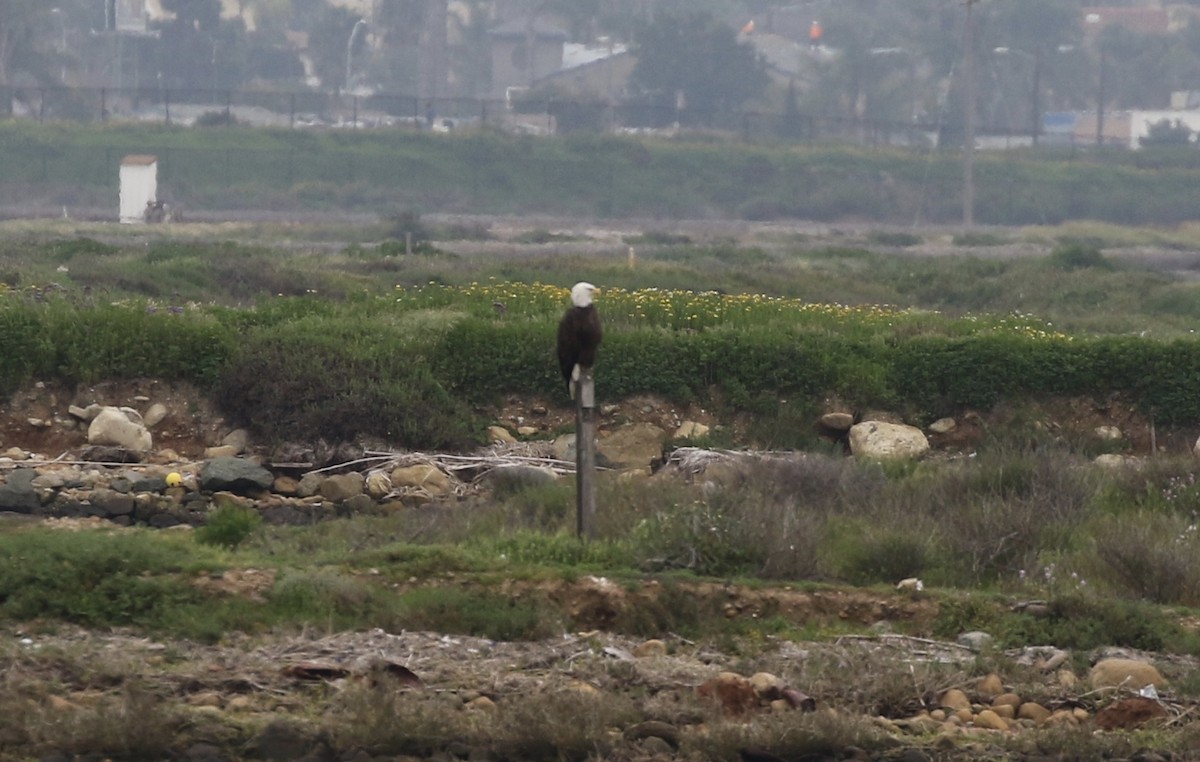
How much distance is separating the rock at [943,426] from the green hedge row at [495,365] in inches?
5.8

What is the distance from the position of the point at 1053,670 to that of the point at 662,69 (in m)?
92.0

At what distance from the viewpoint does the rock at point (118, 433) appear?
16828 mm

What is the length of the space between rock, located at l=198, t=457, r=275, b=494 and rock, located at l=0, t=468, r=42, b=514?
1.36 meters

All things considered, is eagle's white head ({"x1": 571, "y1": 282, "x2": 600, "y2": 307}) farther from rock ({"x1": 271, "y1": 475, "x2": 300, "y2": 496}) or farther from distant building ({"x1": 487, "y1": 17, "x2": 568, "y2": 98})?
distant building ({"x1": 487, "y1": 17, "x2": 568, "y2": 98})

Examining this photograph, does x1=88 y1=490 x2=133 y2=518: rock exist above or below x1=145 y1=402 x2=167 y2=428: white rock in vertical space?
below

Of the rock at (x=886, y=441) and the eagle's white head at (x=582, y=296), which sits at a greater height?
the eagle's white head at (x=582, y=296)

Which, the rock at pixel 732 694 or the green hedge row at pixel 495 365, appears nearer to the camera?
the rock at pixel 732 694

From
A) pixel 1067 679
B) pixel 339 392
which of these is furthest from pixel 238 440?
pixel 1067 679

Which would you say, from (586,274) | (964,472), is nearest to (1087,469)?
(964,472)

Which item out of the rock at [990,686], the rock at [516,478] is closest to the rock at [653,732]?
the rock at [990,686]

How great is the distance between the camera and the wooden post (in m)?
11.9

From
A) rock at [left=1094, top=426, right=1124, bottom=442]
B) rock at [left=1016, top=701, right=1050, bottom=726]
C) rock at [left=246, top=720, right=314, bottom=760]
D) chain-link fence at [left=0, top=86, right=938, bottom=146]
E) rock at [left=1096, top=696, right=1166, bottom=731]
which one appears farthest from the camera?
chain-link fence at [left=0, top=86, right=938, bottom=146]

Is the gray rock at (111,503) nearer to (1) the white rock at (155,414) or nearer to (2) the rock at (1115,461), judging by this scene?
(1) the white rock at (155,414)

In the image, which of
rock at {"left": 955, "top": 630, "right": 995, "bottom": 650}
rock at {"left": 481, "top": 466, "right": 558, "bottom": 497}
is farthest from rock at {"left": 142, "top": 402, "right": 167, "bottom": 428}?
rock at {"left": 955, "top": 630, "right": 995, "bottom": 650}
